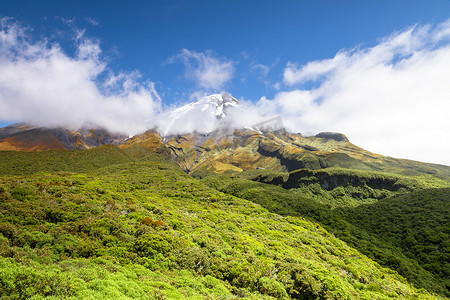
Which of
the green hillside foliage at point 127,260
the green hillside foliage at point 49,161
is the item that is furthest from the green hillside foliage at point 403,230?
the green hillside foliage at point 49,161

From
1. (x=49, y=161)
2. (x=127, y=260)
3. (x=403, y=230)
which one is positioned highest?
(x=49, y=161)

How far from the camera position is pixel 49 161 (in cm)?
14775

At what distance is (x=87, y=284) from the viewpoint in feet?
35.0

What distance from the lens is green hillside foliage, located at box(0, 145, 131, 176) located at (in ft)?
437

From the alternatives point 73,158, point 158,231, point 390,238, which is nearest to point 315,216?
point 390,238

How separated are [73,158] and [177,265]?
190 m

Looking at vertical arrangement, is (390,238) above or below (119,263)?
below

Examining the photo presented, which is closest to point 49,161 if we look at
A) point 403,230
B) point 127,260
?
point 127,260

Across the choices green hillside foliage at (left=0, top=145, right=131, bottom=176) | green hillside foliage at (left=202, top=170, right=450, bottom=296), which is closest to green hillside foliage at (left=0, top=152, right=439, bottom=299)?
green hillside foliage at (left=202, top=170, right=450, bottom=296)

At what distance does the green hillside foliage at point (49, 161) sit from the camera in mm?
133125

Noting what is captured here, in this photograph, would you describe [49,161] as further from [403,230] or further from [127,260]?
[403,230]

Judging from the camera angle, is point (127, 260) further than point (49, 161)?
No

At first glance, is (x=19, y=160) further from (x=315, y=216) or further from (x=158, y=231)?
(x=315, y=216)

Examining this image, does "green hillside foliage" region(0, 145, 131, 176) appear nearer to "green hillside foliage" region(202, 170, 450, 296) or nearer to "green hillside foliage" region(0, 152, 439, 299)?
"green hillside foliage" region(202, 170, 450, 296)
